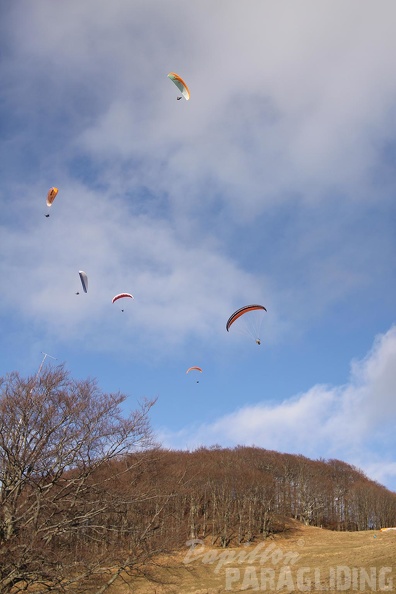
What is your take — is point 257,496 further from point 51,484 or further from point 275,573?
point 51,484

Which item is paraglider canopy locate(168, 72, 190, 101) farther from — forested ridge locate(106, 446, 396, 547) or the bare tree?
forested ridge locate(106, 446, 396, 547)

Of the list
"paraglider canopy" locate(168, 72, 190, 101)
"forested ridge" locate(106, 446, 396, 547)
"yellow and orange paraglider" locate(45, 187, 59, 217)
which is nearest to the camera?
"paraglider canopy" locate(168, 72, 190, 101)

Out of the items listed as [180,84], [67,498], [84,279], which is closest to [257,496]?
[84,279]

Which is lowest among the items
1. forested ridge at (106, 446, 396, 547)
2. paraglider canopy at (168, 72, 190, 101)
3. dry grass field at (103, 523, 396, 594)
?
dry grass field at (103, 523, 396, 594)

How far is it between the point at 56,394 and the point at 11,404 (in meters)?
2.08

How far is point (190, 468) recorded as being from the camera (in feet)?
172

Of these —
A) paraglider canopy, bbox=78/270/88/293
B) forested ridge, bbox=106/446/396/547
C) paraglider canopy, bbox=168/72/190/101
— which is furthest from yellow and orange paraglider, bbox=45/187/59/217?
forested ridge, bbox=106/446/396/547

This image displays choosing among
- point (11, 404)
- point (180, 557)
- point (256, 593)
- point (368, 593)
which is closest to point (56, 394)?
point (11, 404)

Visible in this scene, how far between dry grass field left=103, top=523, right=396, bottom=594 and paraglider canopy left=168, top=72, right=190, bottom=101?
22479 mm

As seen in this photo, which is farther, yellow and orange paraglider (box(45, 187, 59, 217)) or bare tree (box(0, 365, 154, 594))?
yellow and orange paraglider (box(45, 187, 59, 217))

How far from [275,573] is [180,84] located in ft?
85.6

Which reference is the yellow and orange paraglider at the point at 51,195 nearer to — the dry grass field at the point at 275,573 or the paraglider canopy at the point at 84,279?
the paraglider canopy at the point at 84,279

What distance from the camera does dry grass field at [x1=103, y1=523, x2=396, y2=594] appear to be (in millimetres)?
16848

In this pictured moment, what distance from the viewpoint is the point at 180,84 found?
80.2 ft
